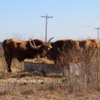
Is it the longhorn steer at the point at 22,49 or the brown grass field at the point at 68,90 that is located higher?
the longhorn steer at the point at 22,49

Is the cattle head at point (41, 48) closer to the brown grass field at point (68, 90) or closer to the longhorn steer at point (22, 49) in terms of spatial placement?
the longhorn steer at point (22, 49)

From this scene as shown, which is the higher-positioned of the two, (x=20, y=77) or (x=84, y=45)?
(x=84, y=45)

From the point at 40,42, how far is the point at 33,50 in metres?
0.84

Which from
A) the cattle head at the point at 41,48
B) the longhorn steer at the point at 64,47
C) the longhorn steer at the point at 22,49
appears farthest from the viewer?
the longhorn steer at the point at 22,49

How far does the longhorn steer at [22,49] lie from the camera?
25125mm

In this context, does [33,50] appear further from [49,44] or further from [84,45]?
[84,45]

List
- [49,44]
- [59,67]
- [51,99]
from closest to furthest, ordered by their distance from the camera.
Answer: [51,99] < [59,67] < [49,44]

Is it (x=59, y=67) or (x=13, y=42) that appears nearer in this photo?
(x=59, y=67)

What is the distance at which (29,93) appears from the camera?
13.9 meters

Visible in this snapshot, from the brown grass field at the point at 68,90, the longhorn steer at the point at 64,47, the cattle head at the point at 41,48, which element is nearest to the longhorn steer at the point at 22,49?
the cattle head at the point at 41,48

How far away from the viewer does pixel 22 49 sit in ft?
83.4

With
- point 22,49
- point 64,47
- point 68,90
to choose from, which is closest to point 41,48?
point 22,49

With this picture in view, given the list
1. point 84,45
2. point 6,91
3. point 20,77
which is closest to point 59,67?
point 20,77

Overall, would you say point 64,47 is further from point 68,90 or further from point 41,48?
Result: point 68,90
